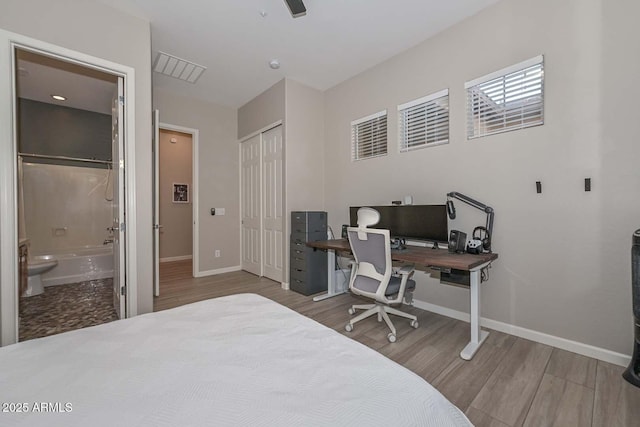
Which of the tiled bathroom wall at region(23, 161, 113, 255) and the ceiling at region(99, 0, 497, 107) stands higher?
the ceiling at region(99, 0, 497, 107)

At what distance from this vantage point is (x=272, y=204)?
4.18 m

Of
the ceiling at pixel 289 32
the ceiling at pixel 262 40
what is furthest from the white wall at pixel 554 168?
the ceiling at pixel 262 40

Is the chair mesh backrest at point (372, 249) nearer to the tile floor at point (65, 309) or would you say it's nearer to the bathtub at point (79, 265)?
the tile floor at point (65, 309)

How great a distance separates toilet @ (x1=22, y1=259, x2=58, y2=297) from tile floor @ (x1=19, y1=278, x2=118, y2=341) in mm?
101

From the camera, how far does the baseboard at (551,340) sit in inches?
75.5

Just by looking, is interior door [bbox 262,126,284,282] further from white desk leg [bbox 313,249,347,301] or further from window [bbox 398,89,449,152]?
window [bbox 398,89,449,152]

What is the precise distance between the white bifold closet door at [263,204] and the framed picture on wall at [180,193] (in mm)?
2126

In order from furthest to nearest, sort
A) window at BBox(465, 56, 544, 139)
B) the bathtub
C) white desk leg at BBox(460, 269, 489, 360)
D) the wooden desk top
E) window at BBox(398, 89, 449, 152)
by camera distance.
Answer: the bathtub < window at BBox(398, 89, 449, 152) < window at BBox(465, 56, 544, 139) < white desk leg at BBox(460, 269, 489, 360) < the wooden desk top

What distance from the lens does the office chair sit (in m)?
2.32

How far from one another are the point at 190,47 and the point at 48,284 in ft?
12.8

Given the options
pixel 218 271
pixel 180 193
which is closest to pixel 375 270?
pixel 218 271

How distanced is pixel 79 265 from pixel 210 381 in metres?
4.67

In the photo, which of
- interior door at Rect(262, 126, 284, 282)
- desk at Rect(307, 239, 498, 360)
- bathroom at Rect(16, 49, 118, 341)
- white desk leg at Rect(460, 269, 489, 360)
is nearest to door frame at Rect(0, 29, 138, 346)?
bathroom at Rect(16, 49, 118, 341)

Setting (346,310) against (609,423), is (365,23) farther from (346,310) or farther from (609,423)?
(609,423)
